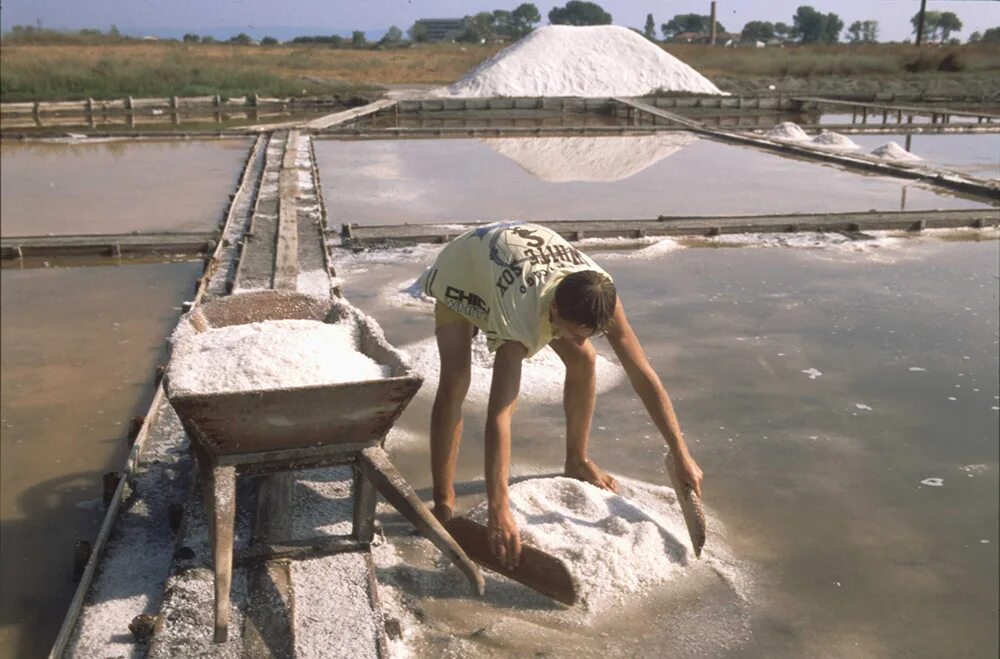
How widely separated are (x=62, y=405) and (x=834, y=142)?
44.9 feet

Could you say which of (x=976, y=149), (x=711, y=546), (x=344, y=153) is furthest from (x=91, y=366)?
(x=976, y=149)

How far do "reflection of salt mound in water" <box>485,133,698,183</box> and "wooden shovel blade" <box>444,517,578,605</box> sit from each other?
923 centimetres

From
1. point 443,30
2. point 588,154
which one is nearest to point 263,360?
point 588,154

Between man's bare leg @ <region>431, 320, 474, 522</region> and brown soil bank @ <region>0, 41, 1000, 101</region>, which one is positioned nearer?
man's bare leg @ <region>431, 320, 474, 522</region>

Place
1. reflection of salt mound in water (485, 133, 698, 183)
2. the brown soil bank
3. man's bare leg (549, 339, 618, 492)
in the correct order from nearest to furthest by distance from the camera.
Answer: man's bare leg (549, 339, 618, 492) → reflection of salt mound in water (485, 133, 698, 183) → the brown soil bank

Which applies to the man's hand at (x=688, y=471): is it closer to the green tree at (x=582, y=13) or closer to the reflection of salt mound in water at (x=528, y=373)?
the reflection of salt mound in water at (x=528, y=373)

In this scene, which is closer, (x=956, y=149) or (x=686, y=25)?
(x=956, y=149)

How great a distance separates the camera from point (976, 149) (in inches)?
613

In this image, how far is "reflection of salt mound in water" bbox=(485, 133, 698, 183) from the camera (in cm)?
1244

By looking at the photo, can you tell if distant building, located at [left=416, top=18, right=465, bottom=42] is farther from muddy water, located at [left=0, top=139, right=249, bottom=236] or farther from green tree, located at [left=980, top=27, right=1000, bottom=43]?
muddy water, located at [left=0, top=139, right=249, bottom=236]

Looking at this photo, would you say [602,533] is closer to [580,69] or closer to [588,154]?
[588,154]

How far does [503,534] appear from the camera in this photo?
2.54 metres

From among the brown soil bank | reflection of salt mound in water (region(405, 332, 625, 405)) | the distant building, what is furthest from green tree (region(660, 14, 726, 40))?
reflection of salt mound in water (region(405, 332, 625, 405))

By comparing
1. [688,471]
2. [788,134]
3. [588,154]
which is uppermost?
[788,134]
